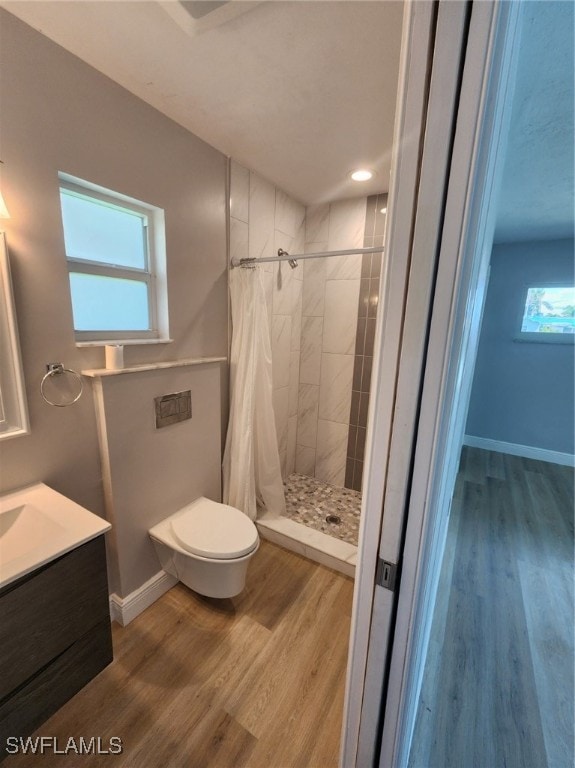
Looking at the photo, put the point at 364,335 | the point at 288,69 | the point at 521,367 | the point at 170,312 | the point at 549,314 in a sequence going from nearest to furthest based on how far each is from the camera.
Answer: the point at 288,69 → the point at 170,312 → the point at 364,335 → the point at 549,314 → the point at 521,367

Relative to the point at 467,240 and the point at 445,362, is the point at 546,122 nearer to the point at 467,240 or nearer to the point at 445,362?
the point at 467,240

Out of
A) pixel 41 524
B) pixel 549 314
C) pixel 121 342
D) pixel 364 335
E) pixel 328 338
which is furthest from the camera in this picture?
pixel 549 314

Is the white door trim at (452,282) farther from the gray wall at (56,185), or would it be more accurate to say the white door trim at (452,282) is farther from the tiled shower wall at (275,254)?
the tiled shower wall at (275,254)

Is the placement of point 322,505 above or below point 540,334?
below

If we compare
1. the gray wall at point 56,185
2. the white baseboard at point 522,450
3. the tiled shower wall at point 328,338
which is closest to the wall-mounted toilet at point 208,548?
the gray wall at point 56,185

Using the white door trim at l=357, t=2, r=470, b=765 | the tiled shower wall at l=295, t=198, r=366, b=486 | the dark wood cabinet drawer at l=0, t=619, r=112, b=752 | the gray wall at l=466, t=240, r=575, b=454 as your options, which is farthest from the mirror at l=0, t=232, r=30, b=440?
the gray wall at l=466, t=240, r=575, b=454

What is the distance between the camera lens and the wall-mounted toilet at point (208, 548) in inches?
60.7

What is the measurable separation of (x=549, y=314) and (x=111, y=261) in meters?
4.11

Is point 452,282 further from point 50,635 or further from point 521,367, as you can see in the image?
point 521,367

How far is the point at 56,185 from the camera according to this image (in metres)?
1.24

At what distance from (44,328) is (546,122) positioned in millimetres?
2453

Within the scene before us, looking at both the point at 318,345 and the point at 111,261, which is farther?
the point at 318,345

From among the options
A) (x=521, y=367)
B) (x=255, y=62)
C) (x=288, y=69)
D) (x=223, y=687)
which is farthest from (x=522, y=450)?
(x=255, y=62)

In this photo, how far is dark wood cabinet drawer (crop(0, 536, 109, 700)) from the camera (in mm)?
938
